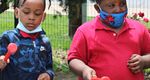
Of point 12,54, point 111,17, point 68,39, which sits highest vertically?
point 111,17

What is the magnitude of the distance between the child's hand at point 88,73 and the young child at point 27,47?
1.22 feet

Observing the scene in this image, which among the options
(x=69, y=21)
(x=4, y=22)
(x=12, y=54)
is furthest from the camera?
(x=4, y=22)

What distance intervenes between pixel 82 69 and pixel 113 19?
415mm

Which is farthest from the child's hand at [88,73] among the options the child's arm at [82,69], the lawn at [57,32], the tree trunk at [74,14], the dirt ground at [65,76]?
the lawn at [57,32]

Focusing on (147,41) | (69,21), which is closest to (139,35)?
(147,41)

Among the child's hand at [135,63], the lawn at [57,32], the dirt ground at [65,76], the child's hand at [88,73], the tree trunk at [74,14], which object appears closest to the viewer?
the child's hand at [88,73]

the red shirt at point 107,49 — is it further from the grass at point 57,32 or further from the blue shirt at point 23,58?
the grass at point 57,32

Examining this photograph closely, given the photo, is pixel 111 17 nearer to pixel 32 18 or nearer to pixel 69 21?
pixel 32 18

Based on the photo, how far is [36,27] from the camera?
331 centimetres

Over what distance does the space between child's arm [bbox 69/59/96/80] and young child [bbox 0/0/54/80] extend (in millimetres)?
224

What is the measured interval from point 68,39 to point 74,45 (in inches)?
284

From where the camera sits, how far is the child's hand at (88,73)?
2908mm

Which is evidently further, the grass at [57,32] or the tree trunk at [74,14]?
the grass at [57,32]

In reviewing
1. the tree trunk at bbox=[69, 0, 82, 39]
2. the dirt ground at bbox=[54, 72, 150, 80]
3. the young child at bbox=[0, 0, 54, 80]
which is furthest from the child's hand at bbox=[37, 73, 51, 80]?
the tree trunk at bbox=[69, 0, 82, 39]
